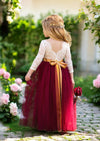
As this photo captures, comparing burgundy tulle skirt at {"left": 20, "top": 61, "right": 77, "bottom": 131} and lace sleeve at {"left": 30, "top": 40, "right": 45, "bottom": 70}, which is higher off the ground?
lace sleeve at {"left": 30, "top": 40, "right": 45, "bottom": 70}

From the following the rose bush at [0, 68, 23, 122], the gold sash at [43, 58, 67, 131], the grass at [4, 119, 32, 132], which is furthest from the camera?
the rose bush at [0, 68, 23, 122]

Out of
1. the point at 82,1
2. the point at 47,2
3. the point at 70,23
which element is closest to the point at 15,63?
the point at 70,23

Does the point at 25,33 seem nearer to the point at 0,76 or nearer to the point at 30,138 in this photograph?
the point at 0,76

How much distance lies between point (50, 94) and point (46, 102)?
117 millimetres

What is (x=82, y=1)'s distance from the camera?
485 cm

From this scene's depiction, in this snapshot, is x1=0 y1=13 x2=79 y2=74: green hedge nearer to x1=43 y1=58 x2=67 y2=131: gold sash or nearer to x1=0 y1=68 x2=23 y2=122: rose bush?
x1=0 y1=68 x2=23 y2=122: rose bush

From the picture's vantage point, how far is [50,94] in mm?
3965

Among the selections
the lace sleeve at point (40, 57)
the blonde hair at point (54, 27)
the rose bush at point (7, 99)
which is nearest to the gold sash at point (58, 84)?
the lace sleeve at point (40, 57)

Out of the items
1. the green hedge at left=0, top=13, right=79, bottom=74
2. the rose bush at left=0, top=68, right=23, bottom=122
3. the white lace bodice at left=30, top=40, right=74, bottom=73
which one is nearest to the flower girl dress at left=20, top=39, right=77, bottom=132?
the white lace bodice at left=30, top=40, right=74, bottom=73

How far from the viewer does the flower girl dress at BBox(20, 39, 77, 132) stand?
3.96 m

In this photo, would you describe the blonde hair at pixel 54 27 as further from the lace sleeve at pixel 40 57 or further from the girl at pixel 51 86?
the lace sleeve at pixel 40 57

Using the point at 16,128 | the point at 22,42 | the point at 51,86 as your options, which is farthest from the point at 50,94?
the point at 22,42

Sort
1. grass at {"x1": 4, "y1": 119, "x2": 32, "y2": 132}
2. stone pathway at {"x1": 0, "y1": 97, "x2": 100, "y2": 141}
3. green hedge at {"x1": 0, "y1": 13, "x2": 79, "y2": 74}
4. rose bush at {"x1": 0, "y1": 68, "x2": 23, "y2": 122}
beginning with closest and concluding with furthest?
stone pathway at {"x1": 0, "y1": 97, "x2": 100, "y2": 141}, grass at {"x1": 4, "y1": 119, "x2": 32, "y2": 132}, rose bush at {"x1": 0, "y1": 68, "x2": 23, "y2": 122}, green hedge at {"x1": 0, "y1": 13, "x2": 79, "y2": 74}

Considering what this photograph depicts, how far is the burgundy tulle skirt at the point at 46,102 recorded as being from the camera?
3.96m
